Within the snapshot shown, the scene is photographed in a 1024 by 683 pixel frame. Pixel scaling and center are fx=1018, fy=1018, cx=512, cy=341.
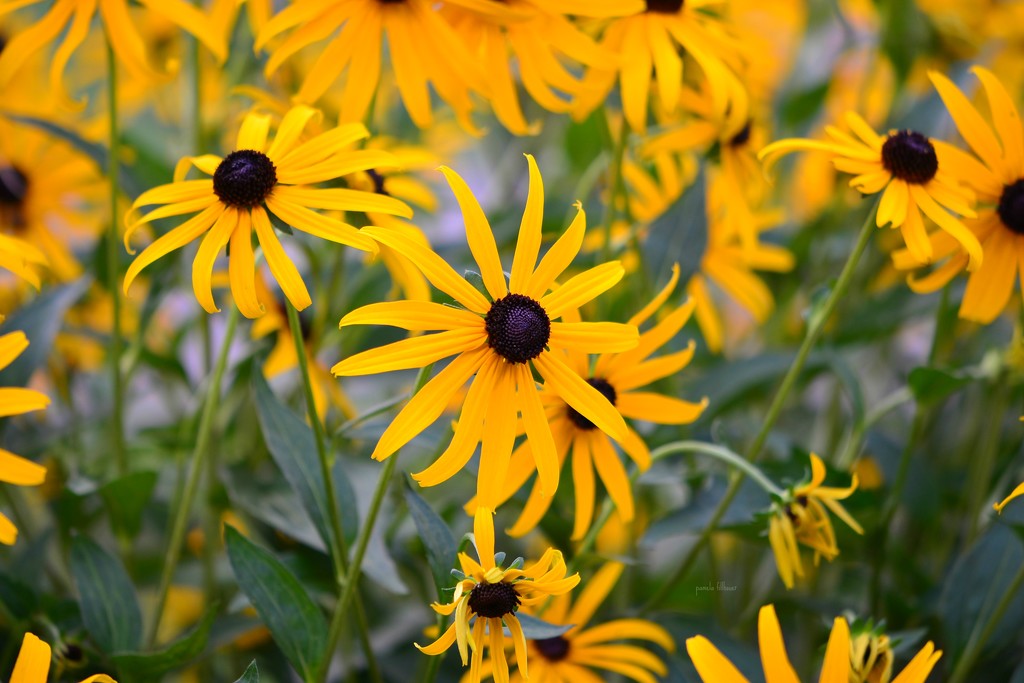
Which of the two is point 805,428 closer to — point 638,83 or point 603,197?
point 603,197

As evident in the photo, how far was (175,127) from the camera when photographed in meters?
1.14

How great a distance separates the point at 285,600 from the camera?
1.70 feet

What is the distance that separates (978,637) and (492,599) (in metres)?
0.34

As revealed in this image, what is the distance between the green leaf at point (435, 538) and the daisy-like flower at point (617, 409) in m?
0.05

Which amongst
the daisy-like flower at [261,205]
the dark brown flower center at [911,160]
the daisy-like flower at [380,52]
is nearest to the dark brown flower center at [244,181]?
the daisy-like flower at [261,205]

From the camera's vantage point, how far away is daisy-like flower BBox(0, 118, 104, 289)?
767 millimetres

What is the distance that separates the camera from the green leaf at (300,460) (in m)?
0.55

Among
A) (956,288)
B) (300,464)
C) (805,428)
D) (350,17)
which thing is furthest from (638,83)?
(805,428)

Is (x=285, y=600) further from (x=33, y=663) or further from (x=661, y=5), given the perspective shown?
(x=661, y=5)

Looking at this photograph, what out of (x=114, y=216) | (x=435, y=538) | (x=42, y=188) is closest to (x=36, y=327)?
(x=114, y=216)

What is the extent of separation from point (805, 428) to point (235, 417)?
1.76 ft

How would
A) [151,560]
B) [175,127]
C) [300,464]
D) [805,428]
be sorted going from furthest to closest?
[175,127] → [805,428] → [151,560] → [300,464]

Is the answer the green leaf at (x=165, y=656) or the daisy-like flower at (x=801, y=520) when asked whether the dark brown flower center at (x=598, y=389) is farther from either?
the green leaf at (x=165, y=656)

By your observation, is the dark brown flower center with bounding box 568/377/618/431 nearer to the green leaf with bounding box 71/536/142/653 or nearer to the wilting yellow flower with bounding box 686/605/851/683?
the wilting yellow flower with bounding box 686/605/851/683
